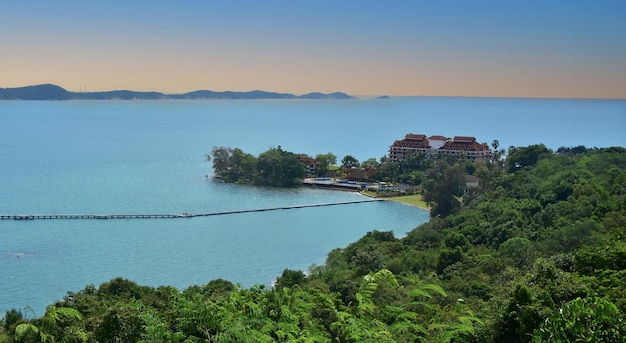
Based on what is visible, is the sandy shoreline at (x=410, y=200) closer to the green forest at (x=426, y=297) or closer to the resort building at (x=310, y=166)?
the resort building at (x=310, y=166)

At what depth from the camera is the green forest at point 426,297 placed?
618cm

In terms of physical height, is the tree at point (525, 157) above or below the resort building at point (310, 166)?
above

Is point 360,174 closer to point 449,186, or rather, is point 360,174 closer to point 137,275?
point 449,186

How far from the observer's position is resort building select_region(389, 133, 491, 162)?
43.5m

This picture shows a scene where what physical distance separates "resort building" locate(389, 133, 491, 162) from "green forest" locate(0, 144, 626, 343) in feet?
70.9

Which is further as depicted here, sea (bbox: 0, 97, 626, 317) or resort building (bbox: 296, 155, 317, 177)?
resort building (bbox: 296, 155, 317, 177)

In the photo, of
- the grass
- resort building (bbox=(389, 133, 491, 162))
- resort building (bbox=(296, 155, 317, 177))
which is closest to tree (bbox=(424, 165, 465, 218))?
the grass

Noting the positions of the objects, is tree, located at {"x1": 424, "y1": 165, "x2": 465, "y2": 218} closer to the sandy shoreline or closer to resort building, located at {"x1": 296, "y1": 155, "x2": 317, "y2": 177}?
the sandy shoreline

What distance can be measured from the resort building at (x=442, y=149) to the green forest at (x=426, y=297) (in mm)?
21601

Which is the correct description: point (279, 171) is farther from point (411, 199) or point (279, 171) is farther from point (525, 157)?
point (525, 157)

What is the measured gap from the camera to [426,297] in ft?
33.3

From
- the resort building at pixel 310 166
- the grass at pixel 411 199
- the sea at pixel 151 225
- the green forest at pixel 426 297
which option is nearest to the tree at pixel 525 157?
the grass at pixel 411 199

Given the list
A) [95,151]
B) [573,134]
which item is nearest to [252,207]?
[95,151]

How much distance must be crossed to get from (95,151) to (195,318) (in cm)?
5504
